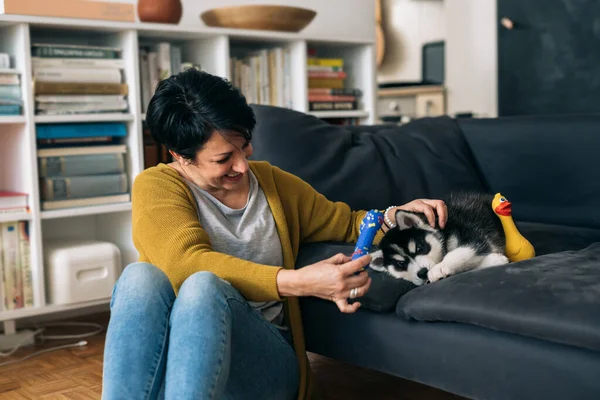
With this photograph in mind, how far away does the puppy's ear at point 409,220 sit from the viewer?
1734 mm

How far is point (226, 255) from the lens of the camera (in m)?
1.49

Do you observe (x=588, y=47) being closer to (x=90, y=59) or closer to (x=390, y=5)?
(x=390, y=5)

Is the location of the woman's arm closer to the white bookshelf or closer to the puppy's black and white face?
the puppy's black and white face

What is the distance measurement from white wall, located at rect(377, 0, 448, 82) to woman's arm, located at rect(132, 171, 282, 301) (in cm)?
490

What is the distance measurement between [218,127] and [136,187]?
238mm

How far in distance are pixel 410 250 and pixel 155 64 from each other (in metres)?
1.63

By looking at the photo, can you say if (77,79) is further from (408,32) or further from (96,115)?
(408,32)

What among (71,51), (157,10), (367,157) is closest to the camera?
(367,157)

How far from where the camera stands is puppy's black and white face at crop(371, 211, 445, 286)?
1730mm

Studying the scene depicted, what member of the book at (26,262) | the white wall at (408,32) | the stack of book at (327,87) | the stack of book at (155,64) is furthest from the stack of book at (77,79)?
the white wall at (408,32)

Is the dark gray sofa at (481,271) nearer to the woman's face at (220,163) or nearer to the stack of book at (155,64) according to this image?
the woman's face at (220,163)

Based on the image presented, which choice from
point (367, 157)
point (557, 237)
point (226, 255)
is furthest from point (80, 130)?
point (557, 237)

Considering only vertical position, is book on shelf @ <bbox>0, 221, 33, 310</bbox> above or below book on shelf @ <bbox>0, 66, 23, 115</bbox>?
below

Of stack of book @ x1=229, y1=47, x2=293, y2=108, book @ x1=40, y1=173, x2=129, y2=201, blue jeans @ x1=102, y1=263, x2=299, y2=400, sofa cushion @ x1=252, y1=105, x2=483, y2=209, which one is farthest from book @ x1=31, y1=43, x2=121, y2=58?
blue jeans @ x1=102, y1=263, x2=299, y2=400
